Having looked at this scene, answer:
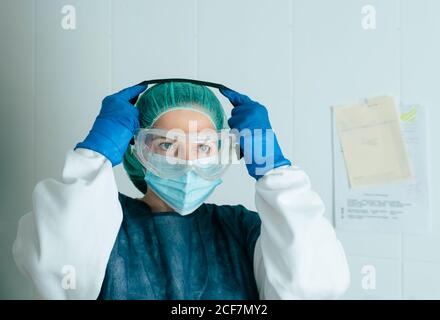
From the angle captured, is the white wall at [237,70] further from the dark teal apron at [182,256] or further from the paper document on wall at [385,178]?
the dark teal apron at [182,256]

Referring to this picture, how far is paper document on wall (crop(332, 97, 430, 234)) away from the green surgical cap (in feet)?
1.30

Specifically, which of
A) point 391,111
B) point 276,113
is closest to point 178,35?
point 276,113

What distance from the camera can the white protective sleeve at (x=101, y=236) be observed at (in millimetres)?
887

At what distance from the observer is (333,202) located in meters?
1.27

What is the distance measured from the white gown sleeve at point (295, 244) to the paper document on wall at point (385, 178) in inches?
11.5

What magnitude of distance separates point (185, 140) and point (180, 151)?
29 mm

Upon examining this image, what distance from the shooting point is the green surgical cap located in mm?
1056

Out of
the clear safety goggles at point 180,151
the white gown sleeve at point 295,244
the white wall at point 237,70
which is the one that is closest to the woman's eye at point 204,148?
the clear safety goggles at point 180,151

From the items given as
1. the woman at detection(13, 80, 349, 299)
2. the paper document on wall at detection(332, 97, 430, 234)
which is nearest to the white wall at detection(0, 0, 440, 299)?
the paper document on wall at detection(332, 97, 430, 234)

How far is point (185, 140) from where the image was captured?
3.29 feet

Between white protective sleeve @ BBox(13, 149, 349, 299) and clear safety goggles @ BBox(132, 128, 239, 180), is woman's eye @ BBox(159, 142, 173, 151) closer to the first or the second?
clear safety goggles @ BBox(132, 128, 239, 180)

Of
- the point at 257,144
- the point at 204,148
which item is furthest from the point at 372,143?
the point at 204,148

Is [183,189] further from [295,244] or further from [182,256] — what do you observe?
[295,244]

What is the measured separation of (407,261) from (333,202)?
0.26 meters
